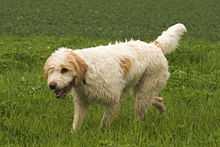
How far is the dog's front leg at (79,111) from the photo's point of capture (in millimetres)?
7621

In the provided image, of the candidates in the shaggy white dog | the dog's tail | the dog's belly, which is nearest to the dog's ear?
the shaggy white dog

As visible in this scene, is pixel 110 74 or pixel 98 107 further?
pixel 98 107

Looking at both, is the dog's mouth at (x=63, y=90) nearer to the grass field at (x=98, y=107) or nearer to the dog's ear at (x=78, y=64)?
the dog's ear at (x=78, y=64)

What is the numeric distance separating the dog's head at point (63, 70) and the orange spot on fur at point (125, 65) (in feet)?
2.71

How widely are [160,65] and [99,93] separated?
1.37m

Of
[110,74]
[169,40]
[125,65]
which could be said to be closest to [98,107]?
[125,65]

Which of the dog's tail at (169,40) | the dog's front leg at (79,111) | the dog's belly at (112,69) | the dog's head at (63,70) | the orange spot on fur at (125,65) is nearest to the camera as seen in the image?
the dog's head at (63,70)

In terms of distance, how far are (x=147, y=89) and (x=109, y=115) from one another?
1008 mm

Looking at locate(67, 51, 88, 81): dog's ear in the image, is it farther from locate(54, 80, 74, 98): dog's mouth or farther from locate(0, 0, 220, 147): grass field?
locate(0, 0, 220, 147): grass field

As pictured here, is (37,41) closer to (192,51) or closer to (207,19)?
(192,51)

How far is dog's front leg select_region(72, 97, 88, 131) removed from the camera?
762 centimetres

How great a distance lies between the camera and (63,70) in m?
6.93

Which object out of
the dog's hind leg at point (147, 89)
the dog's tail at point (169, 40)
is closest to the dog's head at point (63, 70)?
the dog's hind leg at point (147, 89)

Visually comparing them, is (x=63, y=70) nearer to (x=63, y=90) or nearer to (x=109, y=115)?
(x=63, y=90)
